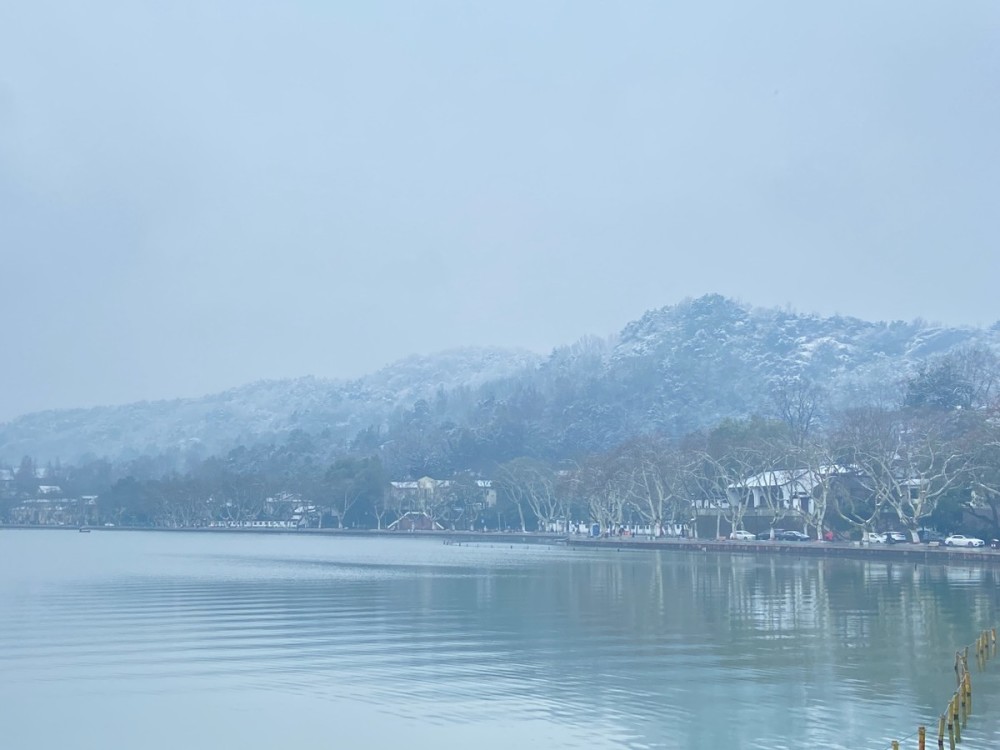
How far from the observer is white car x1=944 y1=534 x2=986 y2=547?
8306 cm

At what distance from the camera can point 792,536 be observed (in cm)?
10106

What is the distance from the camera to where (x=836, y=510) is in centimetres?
9700

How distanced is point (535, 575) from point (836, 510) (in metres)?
35.7

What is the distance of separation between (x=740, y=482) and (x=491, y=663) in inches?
2955

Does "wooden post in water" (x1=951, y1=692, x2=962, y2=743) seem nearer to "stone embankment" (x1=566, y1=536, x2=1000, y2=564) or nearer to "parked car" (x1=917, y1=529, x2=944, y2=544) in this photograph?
"stone embankment" (x1=566, y1=536, x2=1000, y2=564)

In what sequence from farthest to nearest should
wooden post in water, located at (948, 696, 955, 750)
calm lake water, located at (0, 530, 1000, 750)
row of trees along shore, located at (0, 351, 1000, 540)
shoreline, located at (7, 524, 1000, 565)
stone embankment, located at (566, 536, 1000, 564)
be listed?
row of trees along shore, located at (0, 351, 1000, 540) < shoreline, located at (7, 524, 1000, 565) < stone embankment, located at (566, 536, 1000, 564) < calm lake water, located at (0, 530, 1000, 750) < wooden post in water, located at (948, 696, 955, 750)

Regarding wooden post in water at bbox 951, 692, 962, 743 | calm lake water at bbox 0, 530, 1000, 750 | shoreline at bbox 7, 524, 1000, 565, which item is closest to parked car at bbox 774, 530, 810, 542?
shoreline at bbox 7, 524, 1000, 565

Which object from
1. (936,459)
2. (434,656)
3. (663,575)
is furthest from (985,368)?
(434,656)

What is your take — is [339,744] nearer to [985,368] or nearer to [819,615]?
[819,615]

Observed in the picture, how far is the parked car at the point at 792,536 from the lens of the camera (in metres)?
97.6

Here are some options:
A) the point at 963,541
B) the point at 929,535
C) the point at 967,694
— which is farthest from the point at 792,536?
the point at 967,694

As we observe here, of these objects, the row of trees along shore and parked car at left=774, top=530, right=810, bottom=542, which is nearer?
the row of trees along shore

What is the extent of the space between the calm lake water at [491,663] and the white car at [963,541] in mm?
21300

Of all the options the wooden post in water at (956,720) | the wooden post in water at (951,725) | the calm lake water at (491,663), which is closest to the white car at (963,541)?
the calm lake water at (491,663)
